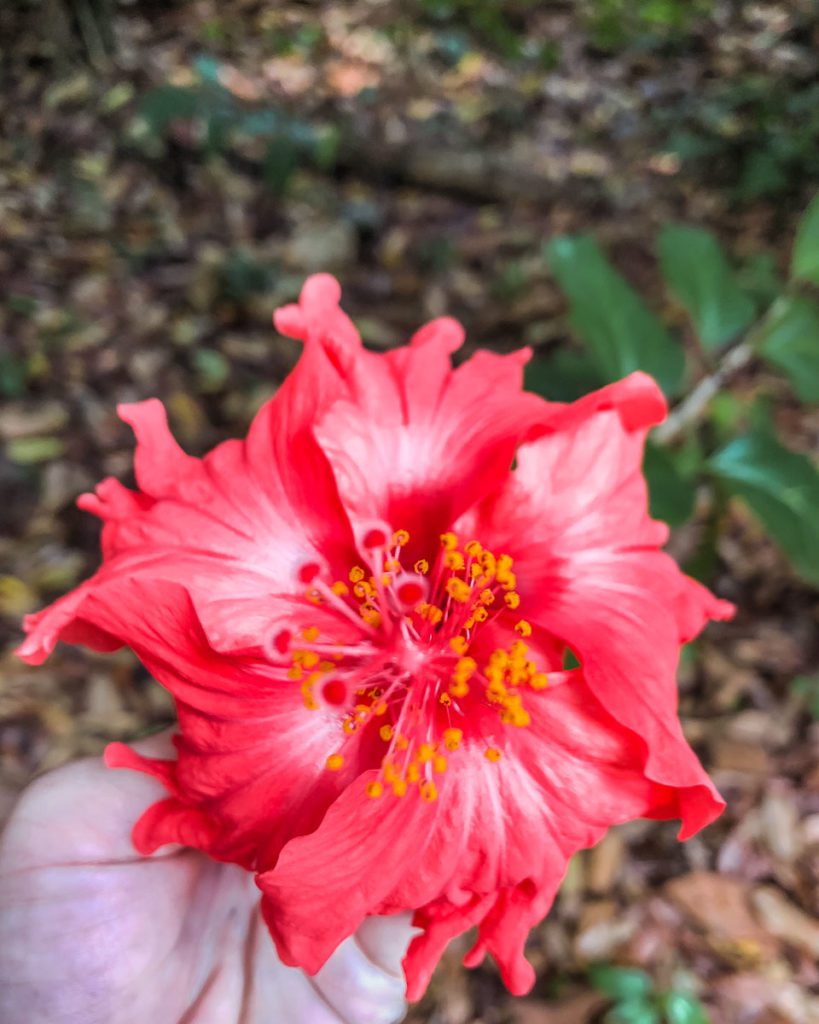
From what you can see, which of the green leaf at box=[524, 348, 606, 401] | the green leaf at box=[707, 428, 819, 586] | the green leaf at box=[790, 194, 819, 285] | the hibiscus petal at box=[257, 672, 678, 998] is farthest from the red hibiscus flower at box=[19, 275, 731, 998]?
the green leaf at box=[790, 194, 819, 285]

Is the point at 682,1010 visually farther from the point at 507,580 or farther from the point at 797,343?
the point at 797,343

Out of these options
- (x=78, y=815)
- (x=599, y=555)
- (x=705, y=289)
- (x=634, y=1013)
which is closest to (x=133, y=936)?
(x=78, y=815)

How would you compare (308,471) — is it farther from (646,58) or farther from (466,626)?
(646,58)

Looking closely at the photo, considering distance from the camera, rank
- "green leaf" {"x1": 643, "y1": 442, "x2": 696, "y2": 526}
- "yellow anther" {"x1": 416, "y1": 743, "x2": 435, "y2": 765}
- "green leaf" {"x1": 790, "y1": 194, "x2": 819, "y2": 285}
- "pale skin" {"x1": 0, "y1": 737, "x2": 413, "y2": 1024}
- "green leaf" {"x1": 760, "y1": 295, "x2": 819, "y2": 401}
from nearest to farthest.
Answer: "yellow anther" {"x1": 416, "y1": 743, "x2": 435, "y2": 765} → "pale skin" {"x1": 0, "y1": 737, "x2": 413, "y2": 1024} → "green leaf" {"x1": 643, "y1": 442, "x2": 696, "y2": 526} → "green leaf" {"x1": 790, "y1": 194, "x2": 819, "y2": 285} → "green leaf" {"x1": 760, "y1": 295, "x2": 819, "y2": 401}

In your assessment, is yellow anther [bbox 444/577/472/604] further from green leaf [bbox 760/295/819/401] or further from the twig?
green leaf [bbox 760/295/819/401]

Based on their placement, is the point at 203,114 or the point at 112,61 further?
the point at 112,61

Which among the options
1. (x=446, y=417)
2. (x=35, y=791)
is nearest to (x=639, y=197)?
(x=446, y=417)
